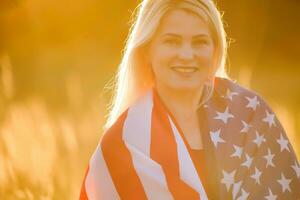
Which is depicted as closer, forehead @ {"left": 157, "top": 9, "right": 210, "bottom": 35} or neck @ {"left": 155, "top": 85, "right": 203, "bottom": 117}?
forehead @ {"left": 157, "top": 9, "right": 210, "bottom": 35}

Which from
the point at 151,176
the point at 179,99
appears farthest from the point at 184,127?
the point at 151,176

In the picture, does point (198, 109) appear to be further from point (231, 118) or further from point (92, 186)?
point (92, 186)

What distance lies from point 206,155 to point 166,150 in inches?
7.0

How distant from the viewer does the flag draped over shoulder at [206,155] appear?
328 cm

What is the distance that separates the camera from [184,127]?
11.2 feet

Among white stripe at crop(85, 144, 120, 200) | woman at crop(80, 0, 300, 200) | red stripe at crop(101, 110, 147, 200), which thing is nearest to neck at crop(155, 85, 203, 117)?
woman at crop(80, 0, 300, 200)

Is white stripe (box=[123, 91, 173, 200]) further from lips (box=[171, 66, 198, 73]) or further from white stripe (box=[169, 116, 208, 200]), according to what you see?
lips (box=[171, 66, 198, 73])

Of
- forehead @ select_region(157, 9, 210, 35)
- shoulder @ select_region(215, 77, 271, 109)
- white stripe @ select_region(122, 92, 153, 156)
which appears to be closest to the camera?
forehead @ select_region(157, 9, 210, 35)

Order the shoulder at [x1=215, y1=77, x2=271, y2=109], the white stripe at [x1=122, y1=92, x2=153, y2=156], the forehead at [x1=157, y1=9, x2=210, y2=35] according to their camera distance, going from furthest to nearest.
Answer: the shoulder at [x1=215, y1=77, x2=271, y2=109], the white stripe at [x1=122, y1=92, x2=153, y2=156], the forehead at [x1=157, y1=9, x2=210, y2=35]

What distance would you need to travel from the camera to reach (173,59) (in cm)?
324

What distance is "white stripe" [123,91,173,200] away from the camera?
3.27 metres

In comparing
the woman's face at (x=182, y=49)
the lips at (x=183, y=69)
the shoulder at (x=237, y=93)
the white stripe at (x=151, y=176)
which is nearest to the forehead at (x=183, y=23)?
the woman's face at (x=182, y=49)

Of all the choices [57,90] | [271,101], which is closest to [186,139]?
[271,101]

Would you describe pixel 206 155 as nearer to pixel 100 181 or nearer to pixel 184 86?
pixel 184 86
